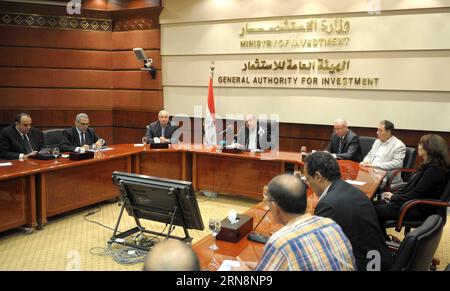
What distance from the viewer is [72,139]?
5.54 meters

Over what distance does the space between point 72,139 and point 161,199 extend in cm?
285

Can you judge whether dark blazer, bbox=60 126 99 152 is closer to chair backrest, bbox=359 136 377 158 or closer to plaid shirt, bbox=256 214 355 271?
chair backrest, bbox=359 136 377 158

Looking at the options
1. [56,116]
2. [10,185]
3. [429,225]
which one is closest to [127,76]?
[56,116]

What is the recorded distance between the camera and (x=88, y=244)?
408 cm

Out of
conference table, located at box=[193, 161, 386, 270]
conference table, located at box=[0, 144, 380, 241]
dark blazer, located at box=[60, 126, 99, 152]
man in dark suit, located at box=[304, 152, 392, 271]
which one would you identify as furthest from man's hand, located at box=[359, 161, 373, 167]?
dark blazer, located at box=[60, 126, 99, 152]

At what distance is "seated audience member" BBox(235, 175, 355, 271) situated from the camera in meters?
1.58

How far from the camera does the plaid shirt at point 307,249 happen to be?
1.57 m

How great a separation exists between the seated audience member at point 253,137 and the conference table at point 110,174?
1.29 feet

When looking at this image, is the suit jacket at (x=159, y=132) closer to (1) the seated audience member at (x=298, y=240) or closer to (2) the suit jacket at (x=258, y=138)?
(2) the suit jacket at (x=258, y=138)

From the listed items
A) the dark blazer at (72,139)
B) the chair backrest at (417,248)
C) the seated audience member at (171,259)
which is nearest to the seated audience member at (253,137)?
the dark blazer at (72,139)

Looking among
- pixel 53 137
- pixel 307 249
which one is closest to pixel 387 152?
pixel 307 249

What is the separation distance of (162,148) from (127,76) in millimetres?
3068

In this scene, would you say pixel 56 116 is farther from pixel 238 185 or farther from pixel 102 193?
pixel 238 185

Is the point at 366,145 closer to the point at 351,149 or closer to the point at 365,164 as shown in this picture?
the point at 351,149
